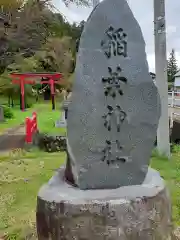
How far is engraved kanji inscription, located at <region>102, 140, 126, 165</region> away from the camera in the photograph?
297 centimetres

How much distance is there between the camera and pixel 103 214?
2.63 meters

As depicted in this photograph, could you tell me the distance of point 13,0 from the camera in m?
7.82

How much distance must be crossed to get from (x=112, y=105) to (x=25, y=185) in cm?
310

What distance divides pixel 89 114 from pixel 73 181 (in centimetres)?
62

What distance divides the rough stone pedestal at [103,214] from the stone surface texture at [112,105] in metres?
0.20

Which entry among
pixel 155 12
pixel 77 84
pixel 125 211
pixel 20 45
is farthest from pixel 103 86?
pixel 20 45

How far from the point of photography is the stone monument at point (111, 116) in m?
2.90

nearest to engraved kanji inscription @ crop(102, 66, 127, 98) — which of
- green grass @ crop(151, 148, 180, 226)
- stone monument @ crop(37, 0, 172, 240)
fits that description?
stone monument @ crop(37, 0, 172, 240)

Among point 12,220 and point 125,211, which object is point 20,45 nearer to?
point 12,220

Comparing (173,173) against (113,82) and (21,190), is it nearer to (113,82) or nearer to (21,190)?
(21,190)

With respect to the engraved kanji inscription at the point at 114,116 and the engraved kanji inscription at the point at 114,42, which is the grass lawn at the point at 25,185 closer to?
the engraved kanji inscription at the point at 114,116

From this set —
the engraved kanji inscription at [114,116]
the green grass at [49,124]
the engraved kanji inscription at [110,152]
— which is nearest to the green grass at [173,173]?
the engraved kanji inscription at [110,152]

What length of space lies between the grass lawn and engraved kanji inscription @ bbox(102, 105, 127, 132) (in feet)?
5.22

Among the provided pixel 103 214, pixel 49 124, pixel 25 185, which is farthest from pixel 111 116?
pixel 49 124
